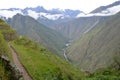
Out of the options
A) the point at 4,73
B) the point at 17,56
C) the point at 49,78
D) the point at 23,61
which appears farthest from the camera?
the point at 17,56

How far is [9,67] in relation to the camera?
2614 cm

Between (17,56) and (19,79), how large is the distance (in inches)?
1278

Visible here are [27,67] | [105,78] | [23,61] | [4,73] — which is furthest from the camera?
[23,61]

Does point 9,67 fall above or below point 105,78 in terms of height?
above

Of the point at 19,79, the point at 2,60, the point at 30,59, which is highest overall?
the point at 2,60

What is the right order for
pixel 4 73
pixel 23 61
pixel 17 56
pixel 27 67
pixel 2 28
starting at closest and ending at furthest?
pixel 4 73, pixel 27 67, pixel 23 61, pixel 17 56, pixel 2 28

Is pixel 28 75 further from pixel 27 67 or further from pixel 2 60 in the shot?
pixel 2 60

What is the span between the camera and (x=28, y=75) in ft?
144

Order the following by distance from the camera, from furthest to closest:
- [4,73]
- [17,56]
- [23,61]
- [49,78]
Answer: [17,56], [23,61], [49,78], [4,73]

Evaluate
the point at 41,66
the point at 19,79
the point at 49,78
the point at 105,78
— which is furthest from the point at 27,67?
the point at 19,79

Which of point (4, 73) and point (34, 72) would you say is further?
point (34, 72)

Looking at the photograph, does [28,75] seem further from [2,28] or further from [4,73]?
[2,28]

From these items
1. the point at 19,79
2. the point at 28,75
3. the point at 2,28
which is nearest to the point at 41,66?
the point at 28,75

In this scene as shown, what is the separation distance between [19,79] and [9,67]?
4.09ft
